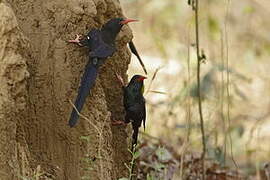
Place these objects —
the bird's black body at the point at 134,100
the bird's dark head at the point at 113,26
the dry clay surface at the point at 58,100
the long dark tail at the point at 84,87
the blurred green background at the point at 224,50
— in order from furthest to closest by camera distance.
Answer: the blurred green background at the point at 224,50
the bird's black body at the point at 134,100
the bird's dark head at the point at 113,26
the dry clay surface at the point at 58,100
the long dark tail at the point at 84,87

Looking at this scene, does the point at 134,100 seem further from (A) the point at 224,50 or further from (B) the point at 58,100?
(A) the point at 224,50

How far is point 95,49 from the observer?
16.3 feet

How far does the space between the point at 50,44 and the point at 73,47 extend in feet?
0.49

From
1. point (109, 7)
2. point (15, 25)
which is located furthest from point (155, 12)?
point (15, 25)

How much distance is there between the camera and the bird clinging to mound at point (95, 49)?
189 inches

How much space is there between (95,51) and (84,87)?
0.27m

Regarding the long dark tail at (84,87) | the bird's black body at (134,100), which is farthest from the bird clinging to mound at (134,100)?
the long dark tail at (84,87)

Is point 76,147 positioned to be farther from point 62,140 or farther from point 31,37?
point 31,37

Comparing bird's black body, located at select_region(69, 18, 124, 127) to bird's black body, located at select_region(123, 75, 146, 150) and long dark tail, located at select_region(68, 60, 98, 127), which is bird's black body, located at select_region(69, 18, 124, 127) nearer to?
long dark tail, located at select_region(68, 60, 98, 127)

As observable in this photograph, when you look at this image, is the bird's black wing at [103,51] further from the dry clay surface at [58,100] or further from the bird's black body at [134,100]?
the bird's black body at [134,100]

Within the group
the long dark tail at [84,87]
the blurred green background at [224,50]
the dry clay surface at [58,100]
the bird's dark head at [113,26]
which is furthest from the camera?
the blurred green background at [224,50]

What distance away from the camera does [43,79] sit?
16.2 feet

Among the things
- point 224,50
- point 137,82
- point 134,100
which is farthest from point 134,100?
point 224,50

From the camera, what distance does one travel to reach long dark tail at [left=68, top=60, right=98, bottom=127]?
15.7ft
